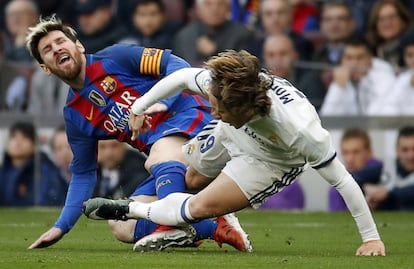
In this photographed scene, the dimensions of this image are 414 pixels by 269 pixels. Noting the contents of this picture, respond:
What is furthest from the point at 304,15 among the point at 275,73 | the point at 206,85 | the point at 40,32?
the point at 206,85

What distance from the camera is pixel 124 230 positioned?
914 cm

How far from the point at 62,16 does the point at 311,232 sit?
752 cm

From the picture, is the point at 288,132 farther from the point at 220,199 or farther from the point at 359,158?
the point at 359,158

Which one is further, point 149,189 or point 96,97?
point 149,189

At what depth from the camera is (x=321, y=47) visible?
15.6 m

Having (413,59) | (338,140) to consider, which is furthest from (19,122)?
(413,59)

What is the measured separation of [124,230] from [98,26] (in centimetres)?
784

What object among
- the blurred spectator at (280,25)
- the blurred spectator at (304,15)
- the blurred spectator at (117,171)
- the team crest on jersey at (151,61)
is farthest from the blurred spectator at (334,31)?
the team crest on jersey at (151,61)

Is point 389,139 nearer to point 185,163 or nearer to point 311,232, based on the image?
point 311,232

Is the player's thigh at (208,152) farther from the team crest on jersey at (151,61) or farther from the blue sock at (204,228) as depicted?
the team crest on jersey at (151,61)

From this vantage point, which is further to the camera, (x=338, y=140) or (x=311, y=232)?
(x=338, y=140)

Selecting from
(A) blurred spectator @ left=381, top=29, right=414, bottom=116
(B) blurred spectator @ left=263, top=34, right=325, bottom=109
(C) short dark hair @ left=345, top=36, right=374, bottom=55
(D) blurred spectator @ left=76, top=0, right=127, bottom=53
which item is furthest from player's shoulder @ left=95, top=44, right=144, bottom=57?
(D) blurred spectator @ left=76, top=0, right=127, bottom=53

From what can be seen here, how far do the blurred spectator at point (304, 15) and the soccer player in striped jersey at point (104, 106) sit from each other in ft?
24.6

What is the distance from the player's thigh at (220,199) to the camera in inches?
310
